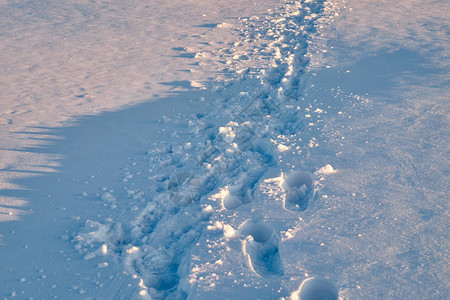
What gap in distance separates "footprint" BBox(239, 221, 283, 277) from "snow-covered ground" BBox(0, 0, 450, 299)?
11 mm

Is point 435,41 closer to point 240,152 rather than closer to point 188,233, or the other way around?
point 240,152

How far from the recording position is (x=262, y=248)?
2707 millimetres

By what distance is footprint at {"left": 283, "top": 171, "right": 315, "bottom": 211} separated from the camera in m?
2.98

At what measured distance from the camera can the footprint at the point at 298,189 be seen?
2.98 m

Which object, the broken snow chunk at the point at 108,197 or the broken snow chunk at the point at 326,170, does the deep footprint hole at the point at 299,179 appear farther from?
the broken snow chunk at the point at 108,197

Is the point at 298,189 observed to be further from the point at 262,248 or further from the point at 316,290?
the point at 316,290

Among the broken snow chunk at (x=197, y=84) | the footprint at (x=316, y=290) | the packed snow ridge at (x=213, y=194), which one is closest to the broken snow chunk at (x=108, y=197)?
the packed snow ridge at (x=213, y=194)

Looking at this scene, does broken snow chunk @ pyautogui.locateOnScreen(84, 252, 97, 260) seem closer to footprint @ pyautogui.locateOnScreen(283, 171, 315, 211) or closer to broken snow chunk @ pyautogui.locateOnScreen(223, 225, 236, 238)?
broken snow chunk @ pyautogui.locateOnScreen(223, 225, 236, 238)

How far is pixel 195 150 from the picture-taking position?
3639 millimetres

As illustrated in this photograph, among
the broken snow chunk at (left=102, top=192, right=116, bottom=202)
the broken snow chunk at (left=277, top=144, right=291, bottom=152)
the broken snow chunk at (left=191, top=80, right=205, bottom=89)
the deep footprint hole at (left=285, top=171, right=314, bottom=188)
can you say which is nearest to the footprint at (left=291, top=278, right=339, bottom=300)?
the deep footprint hole at (left=285, top=171, right=314, bottom=188)

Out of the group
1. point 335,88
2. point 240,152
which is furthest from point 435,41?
point 240,152

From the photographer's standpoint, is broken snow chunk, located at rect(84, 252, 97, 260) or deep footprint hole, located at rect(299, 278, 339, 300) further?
broken snow chunk, located at rect(84, 252, 97, 260)

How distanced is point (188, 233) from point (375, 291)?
1.38 meters

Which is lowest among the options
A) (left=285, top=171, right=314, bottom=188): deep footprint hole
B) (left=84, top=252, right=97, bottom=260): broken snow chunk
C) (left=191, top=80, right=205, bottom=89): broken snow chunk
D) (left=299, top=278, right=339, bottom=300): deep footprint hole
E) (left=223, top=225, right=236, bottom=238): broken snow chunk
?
(left=299, top=278, right=339, bottom=300): deep footprint hole
